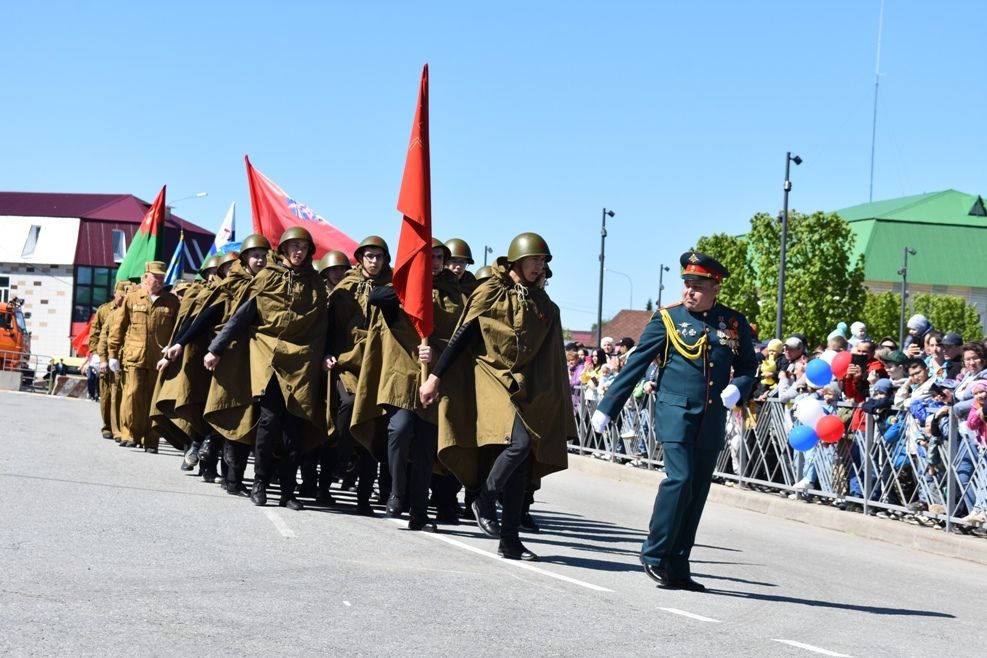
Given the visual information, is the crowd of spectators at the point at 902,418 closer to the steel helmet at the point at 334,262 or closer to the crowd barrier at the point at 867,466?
the crowd barrier at the point at 867,466

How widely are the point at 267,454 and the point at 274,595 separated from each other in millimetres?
4538

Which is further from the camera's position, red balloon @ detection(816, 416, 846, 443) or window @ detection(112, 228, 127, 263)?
window @ detection(112, 228, 127, 263)

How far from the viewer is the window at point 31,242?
81.9 m

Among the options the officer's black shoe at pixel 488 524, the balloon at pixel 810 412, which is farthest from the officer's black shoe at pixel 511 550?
the balloon at pixel 810 412

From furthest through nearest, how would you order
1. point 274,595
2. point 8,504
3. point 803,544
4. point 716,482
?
point 716,482, point 803,544, point 8,504, point 274,595

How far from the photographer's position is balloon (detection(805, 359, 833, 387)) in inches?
598

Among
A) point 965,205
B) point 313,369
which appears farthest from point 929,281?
point 313,369

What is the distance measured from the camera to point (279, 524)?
10.2 meters

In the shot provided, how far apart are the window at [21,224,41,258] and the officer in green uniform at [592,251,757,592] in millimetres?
78159

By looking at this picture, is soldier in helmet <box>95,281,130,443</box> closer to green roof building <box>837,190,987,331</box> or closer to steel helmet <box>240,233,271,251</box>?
steel helmet <box>240,233,271,251</box>

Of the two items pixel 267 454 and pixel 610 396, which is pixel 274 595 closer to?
pixel 610 396

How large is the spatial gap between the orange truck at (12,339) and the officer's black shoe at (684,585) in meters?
40.2

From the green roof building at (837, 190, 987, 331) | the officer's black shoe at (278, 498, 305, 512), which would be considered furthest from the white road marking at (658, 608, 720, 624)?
the green roof building at (837, 190, 987, 331)

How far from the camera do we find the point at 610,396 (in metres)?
8.78
